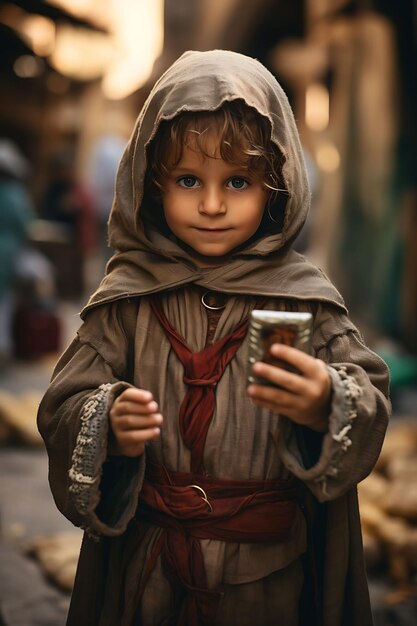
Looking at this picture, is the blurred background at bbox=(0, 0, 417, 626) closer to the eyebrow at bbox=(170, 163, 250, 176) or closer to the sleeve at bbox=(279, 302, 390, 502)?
the sleeve at bbox=(279, 302, 390, 502)

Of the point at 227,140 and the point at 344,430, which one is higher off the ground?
the point at 227,140

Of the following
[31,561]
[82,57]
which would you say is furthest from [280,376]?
[82,57]

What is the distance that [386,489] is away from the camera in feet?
14.4

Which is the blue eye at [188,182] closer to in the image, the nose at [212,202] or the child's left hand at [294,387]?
the nose at [212,202]

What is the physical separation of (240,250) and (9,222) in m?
6.75

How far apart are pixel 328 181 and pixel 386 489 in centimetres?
608

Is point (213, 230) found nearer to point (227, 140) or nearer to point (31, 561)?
point (227, 140)

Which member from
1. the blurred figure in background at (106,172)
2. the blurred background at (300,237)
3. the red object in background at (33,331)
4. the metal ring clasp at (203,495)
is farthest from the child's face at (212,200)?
the red object in background at (33,331)

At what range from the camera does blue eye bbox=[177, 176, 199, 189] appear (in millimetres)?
1931

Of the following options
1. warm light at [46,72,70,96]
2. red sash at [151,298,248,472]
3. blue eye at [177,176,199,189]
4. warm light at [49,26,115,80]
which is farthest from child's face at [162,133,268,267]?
warm light at [46,72,70,96]

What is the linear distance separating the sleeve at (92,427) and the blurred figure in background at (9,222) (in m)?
6.62

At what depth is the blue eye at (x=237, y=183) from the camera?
6.32 feet

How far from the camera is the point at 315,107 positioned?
15.2 meters

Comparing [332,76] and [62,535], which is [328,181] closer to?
[332,76]
